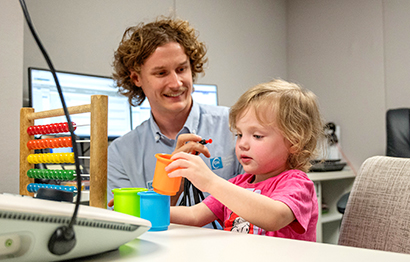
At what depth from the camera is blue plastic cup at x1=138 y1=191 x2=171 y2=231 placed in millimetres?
695

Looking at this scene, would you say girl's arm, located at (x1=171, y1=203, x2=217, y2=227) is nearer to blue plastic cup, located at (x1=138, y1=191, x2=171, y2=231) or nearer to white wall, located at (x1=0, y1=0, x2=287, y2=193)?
blue plastic cup, located at (x1=138, y1=191, x2=171, y2=231)

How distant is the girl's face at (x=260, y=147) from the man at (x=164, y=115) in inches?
16.4

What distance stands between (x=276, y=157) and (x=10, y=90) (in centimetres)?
116

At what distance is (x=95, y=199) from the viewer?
0.80m

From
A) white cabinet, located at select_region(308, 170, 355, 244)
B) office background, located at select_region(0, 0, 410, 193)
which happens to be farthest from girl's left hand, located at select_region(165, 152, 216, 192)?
white cabinet, located at select_region(308, 170, 355, 244)

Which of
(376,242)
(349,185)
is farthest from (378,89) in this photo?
(376,242)

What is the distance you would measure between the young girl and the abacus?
0.19 meters

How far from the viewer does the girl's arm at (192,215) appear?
887mm

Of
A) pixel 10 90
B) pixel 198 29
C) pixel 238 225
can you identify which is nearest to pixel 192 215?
pixel 238 225

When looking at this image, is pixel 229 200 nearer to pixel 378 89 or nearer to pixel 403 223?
pixel 403 223

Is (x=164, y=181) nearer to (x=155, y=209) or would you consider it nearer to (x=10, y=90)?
(x=155, y=209)

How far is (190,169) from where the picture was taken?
2.37 ft

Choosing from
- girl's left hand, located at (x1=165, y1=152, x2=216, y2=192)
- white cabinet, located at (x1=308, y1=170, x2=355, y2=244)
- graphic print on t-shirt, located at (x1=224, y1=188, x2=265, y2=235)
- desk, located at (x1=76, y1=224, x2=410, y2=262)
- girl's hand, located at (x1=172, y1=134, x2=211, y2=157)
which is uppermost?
girl's hand, located at (x1=172, y1=134, x2=211, y2=157)

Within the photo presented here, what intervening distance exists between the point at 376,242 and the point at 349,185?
2.49 metres
